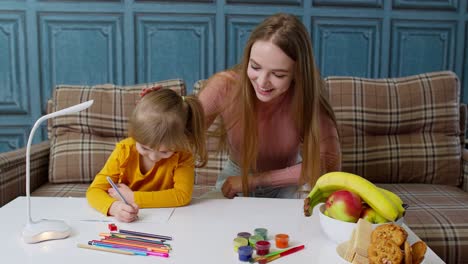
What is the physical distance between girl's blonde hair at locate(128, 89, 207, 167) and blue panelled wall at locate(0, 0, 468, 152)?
145 centimetres

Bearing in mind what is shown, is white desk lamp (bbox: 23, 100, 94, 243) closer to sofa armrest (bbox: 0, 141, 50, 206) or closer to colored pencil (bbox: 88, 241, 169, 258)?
colored pencil (bbox: 88, 241, 169, 258)

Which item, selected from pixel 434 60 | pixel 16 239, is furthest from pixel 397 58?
pixel 16 239

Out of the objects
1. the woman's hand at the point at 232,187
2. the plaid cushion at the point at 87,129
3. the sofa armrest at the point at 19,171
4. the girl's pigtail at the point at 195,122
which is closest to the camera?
the girl's pigtail at the point at 195,122

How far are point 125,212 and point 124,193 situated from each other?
17cm

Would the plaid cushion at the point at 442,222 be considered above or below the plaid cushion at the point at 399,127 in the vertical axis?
below

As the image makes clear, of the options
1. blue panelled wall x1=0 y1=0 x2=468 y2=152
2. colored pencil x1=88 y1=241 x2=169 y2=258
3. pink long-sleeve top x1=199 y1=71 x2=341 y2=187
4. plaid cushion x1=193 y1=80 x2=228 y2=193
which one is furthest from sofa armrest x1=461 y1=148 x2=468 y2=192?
colored pencil x1=88 y1=241 x2=169 y2=258

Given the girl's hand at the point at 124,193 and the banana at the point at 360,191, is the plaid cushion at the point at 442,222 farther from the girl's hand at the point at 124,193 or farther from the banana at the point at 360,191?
the girl's hand at the point at 124,193

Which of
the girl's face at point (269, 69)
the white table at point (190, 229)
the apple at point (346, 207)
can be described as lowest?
the white table at point (190, 229)

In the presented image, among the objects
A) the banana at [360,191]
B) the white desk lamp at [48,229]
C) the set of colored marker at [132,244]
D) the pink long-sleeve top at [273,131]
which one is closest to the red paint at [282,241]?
the banana at [360,191]

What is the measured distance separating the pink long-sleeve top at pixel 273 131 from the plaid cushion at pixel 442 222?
46 cm

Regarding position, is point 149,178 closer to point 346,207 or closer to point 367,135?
point 346,207

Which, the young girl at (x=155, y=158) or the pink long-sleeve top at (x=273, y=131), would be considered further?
the pink long-sleeve top at (x=273, y=131)

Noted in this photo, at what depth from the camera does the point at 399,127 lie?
240 centimetres

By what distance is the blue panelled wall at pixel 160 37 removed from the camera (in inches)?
110
